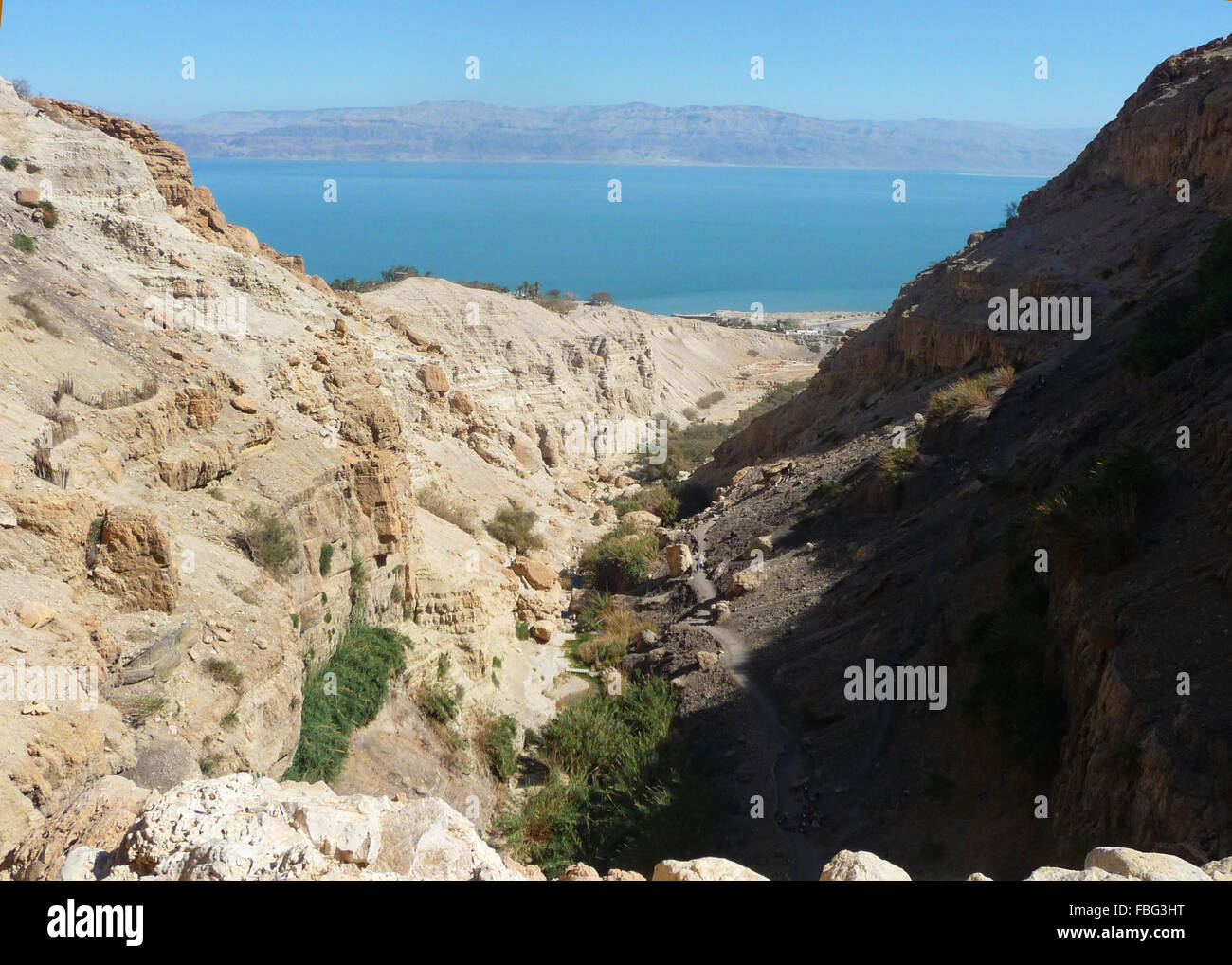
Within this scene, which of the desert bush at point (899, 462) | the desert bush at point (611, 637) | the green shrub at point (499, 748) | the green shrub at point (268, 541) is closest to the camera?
the green shrub at point (268, 541)

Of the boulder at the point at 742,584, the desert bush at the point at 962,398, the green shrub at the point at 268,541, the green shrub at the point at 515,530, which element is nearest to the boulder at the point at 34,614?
the green shrub at the point at 268,541

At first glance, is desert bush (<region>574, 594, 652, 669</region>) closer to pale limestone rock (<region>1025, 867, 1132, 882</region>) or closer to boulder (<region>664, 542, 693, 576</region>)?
boulder (<region>664, 542, 693, 576</region>)

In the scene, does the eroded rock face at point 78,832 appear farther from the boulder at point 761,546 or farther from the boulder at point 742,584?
the boulder at point 761,546

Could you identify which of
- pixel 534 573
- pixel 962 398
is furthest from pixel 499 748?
pixel 962 398

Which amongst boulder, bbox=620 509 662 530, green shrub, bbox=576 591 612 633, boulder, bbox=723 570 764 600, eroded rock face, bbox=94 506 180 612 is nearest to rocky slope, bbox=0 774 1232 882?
eroded rock face, bbox=94 506 180 612

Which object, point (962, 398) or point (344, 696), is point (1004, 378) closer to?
point (962, 398)

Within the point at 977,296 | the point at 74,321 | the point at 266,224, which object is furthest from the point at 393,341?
the point at 266,224
